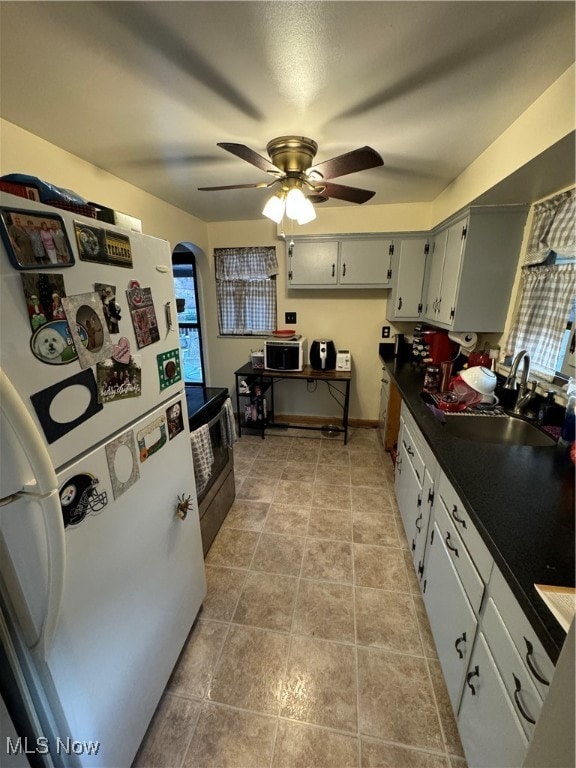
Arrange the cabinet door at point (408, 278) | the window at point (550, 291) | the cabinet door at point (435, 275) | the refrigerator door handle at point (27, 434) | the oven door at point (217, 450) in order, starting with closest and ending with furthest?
1. the refrigerator door handle at point (27, 434)
2. the window at point (550, 291)
3. the oven door at point (217, 450)
4. the cabinet door at point (435, 275)
5. the cabinet door at point (408, 278)

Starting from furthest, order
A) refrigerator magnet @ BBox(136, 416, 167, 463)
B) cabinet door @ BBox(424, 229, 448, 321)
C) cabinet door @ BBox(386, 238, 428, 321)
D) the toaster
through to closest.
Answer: the toaster, cabinet door @ BBox(386, 238, 428, 321), cabinet door @ BBox(424, 229, 448, 321), refrigerator magnet @ BBox(136, 416, 167, 463)

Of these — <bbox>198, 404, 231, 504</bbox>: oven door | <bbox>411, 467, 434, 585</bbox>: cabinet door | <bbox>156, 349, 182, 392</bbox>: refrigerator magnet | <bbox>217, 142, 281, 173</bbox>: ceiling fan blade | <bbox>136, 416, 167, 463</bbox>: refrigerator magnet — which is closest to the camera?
<bbox>136, 416, 167, 463</bbox>: refrigerator magnet

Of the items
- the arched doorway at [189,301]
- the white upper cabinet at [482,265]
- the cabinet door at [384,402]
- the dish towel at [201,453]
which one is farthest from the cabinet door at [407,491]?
the arched doorway at [189,301]

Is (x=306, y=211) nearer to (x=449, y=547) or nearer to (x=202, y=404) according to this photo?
(x=202, y=404)

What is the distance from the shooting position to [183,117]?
1443 mm

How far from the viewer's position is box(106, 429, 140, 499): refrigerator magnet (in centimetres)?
88

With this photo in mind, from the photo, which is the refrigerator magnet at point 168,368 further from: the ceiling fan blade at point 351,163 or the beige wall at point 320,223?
the beige wall at point 320,223

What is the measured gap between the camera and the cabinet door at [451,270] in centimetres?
217

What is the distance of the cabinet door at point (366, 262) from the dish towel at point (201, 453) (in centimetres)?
224

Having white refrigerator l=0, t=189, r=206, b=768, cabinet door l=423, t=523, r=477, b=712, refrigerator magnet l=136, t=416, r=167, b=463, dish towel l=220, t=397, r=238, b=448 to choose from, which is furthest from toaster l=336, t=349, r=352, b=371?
refrigerator magnet l=136, t=416, r=167, b=463

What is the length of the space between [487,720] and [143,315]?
161 centimetres

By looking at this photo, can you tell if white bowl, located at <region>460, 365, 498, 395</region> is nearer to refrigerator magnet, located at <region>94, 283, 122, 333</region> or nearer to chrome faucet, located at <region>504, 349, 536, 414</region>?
chrome faucet, located at <region>504, 349, 536, 414</region>

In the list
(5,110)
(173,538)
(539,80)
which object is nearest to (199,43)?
(5,110)

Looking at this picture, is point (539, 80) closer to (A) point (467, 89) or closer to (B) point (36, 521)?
(A) point (467, 89)
